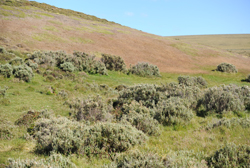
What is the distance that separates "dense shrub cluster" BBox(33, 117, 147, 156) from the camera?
18.9 feet

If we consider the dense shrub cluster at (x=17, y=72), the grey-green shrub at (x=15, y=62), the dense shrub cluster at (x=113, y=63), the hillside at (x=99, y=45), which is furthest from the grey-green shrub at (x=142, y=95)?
the hillside at (x=99, y=45)

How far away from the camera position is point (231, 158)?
4867mm

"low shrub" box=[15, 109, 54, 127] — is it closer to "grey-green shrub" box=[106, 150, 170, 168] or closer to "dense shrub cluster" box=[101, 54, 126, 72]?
"grey-green shrub" box=[106, 150, 170, 168]

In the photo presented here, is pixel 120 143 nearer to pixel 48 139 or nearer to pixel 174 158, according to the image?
pixel 174 158

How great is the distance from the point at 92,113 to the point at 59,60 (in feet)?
61.2

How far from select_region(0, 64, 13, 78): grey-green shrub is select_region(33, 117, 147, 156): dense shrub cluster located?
542 inches

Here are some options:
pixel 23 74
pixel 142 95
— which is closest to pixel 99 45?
pixel 23 74

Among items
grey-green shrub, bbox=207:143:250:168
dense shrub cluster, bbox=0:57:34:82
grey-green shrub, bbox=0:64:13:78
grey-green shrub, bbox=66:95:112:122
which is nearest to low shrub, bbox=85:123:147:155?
grey-green shrub, bbox=207:143:250:168

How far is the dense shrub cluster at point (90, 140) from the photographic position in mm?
5766

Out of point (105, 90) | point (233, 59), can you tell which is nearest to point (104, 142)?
point (105, 90)

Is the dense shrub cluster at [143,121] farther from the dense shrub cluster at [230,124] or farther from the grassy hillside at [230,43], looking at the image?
the grassy hillside at [230,43]

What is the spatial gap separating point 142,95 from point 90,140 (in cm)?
670

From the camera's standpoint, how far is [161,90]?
12.9 meters

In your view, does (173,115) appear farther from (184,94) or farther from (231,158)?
(231,158)
